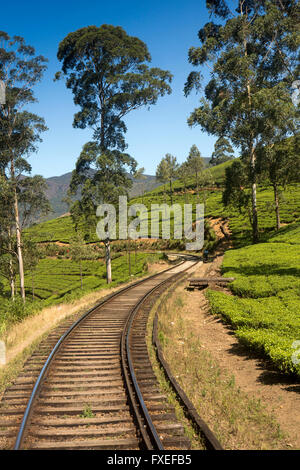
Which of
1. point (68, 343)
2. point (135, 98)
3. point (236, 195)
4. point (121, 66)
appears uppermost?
point (121, 66)

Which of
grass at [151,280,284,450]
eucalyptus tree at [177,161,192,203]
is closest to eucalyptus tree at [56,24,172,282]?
grass at [151,280,284,450]

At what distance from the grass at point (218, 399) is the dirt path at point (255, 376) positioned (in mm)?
257

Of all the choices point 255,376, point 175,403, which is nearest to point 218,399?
point 175,403

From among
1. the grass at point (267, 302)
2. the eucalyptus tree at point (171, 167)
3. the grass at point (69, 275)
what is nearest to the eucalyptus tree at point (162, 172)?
the eucalyptus tree at point (171, 167)

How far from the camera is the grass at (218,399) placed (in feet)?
19.3

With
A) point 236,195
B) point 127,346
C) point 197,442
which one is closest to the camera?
point 197,442

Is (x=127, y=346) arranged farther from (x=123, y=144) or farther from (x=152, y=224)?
(x=152, y=224)

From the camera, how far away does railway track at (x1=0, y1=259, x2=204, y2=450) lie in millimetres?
5734

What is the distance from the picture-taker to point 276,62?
30219 millimetres

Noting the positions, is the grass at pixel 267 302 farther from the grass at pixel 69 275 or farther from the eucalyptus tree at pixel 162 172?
the eucalyptus tree at pixel 162 172

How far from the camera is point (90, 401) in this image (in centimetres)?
707
